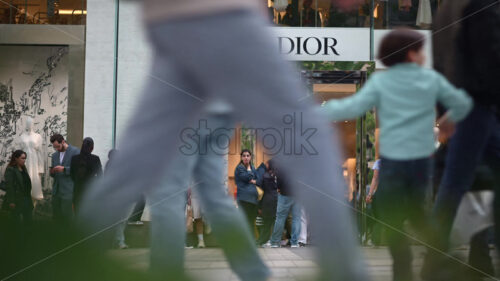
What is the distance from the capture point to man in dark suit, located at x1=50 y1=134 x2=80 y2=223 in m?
1.09

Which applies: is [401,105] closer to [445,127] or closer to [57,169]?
[445,127]

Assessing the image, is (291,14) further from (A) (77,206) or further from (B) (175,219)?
(A) (77,206)

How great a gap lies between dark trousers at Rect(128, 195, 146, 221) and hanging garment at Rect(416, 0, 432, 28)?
2.17 ft

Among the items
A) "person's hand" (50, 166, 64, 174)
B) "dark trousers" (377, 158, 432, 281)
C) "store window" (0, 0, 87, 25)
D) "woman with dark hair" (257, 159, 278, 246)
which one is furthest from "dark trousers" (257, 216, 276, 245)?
"store window" (0, 0, 87, 25)

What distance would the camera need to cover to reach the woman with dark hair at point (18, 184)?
115 centimetres

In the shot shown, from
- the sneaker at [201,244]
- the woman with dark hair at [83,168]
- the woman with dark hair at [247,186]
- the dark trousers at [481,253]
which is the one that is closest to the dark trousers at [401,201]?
the dark trousers at [481,253]

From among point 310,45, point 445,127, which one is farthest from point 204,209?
point 445,127

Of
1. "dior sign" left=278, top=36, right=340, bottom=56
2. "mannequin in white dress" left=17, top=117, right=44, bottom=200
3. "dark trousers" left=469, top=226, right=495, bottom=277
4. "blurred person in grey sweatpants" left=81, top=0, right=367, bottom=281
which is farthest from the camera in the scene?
"dark trousers" left=469, top=226, right=495, bottom=277

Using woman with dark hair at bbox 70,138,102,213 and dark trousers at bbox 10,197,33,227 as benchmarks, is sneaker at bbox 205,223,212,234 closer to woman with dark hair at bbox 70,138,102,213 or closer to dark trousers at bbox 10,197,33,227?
woman with dark hair at bbox 70,138,102,213

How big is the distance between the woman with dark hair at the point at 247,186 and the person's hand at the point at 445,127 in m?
0.39

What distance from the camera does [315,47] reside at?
105 cm

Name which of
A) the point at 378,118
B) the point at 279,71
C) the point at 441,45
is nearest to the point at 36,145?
the point at 279,71

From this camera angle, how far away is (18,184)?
115 cm

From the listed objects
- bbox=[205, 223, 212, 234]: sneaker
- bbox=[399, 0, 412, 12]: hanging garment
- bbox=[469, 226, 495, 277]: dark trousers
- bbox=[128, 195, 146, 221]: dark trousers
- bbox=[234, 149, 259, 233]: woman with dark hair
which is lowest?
bbox=[469, 226, 495, 277]: dark trousers
